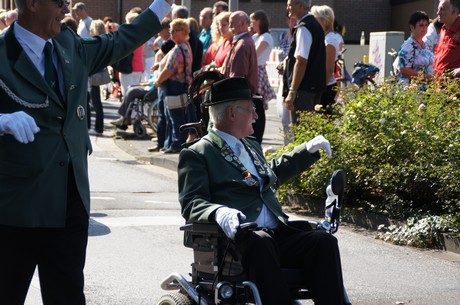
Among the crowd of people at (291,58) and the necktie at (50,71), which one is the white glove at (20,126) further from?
the crowd of people at (291,58)

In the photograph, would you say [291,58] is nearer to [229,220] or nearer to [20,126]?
[229,220]

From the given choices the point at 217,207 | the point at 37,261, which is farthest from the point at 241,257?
the point at 37,261

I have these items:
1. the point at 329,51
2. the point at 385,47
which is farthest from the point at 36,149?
the point at 385,47

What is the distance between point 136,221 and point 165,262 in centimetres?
174

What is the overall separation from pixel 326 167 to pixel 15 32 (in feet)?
17.5

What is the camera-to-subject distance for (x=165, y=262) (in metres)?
7.29

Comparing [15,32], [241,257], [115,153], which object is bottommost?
[115,153]

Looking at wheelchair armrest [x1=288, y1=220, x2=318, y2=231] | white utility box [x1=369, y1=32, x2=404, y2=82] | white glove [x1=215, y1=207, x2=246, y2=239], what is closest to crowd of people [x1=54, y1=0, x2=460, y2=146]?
white utility box [x1=369, y1=32, x2=404, y2=82]

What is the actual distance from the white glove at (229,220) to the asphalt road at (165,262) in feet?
5.72

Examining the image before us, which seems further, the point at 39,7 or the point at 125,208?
the point at 125,208

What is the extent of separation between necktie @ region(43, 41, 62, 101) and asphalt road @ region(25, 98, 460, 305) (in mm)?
2273

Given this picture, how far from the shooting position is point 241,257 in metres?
4.75

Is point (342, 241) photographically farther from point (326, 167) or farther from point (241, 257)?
point (241, 257)

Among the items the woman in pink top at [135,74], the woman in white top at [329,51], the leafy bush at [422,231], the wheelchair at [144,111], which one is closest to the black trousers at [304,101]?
the woman in white top at [329,51]
